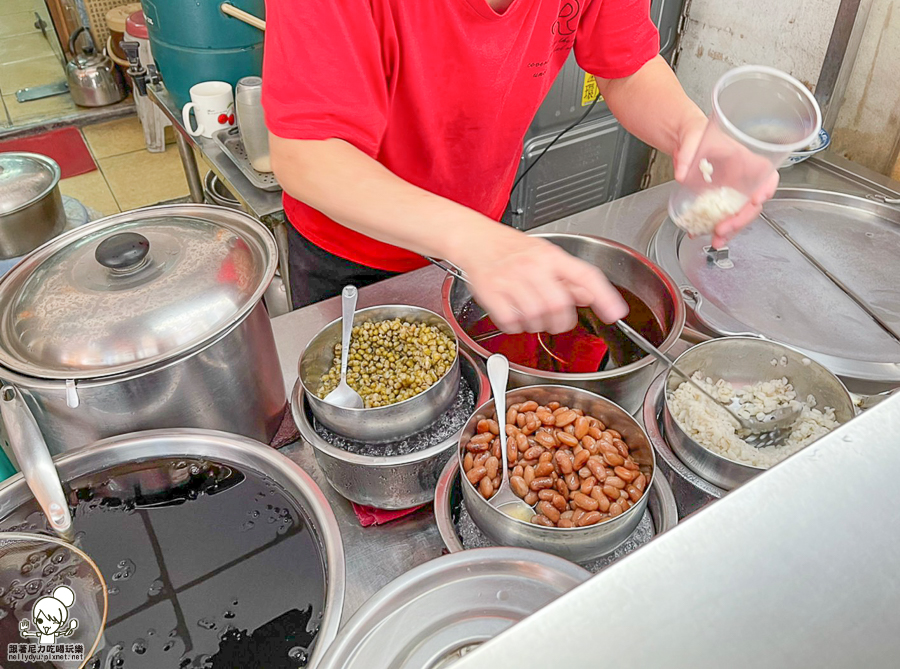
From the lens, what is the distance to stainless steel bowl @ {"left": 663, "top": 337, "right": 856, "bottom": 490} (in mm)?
1077

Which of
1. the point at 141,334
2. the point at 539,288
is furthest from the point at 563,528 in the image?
the point at 141,334

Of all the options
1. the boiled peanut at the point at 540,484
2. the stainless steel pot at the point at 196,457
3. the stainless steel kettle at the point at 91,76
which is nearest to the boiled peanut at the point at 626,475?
the boiled peanut at the point at 540,484

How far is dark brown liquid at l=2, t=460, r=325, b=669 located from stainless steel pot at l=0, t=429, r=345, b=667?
0.04 ft

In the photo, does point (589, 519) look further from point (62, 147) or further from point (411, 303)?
point (62, 147)

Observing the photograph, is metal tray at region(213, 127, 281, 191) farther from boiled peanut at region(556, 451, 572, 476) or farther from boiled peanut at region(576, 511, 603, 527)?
boiled peanut at region(576, 511, 603, 527)

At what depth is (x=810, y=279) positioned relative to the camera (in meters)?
1.61

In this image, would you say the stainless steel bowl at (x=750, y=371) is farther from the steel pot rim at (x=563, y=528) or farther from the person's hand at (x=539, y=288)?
the person's hand at (x=539, y=288)

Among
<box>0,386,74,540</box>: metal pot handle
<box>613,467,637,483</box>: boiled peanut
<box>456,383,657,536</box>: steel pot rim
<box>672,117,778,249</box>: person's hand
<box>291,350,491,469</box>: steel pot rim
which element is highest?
<box>672,117,778,249</box>: person's hand

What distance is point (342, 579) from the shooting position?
31.7 inches

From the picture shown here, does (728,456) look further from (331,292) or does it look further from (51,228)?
(51,228)

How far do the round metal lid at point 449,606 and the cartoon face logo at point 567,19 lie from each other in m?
1.14

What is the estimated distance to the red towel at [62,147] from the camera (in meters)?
4.73

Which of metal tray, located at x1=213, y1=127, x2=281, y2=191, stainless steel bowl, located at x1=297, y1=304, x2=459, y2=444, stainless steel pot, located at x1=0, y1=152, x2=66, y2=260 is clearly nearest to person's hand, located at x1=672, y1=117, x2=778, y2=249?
stainless steel bowl, located at x1=297, y1=304, x2=459, y2=444

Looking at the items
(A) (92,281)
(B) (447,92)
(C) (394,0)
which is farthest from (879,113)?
(A) (92,281)
